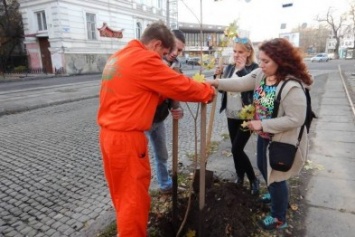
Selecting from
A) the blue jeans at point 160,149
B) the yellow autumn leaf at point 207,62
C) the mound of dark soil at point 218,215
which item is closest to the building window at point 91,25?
the blue jeans at point 160,149

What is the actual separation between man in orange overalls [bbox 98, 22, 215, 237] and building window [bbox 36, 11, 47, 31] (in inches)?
1110

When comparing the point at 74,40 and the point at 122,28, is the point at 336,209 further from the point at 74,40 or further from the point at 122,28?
the point at 122,28

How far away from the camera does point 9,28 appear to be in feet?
92.0

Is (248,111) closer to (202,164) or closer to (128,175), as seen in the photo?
(202,164)

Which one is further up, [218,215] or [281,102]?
[281,102]

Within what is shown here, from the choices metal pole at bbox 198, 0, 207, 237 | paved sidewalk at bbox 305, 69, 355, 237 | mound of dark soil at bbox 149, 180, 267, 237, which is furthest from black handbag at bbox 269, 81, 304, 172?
paved sidewalk at bbox 305, 69, 355, 237

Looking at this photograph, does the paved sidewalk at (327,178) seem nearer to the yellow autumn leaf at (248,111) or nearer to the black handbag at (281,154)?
the black handbag at (281,154)

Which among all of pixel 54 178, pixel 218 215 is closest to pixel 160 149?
pixel 218 215

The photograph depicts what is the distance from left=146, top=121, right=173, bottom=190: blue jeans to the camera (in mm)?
3367

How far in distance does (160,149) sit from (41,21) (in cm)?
2791

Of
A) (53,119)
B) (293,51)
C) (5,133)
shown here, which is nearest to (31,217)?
(293,51)

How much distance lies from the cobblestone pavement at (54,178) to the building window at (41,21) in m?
21.9

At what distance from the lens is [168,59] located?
3096 millimetres

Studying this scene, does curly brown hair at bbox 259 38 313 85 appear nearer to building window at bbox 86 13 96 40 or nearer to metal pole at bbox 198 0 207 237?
metal pole at bbox 198 0 207 237
